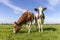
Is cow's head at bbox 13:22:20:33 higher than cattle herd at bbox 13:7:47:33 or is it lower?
lower

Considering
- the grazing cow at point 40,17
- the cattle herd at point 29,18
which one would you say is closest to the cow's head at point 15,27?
the cattle herd at point 29,18

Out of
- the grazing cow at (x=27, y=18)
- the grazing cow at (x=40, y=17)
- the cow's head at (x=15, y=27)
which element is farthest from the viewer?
the grazing cow at (x=40, y=17)

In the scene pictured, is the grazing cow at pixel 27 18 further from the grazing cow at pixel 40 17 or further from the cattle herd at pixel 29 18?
the grazing cow at pixel 40 17

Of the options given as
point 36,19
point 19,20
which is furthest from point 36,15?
point 19,20

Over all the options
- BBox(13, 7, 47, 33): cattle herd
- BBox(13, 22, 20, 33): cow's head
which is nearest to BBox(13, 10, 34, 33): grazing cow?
BBox(13, 7, 47, 33): cattle herd

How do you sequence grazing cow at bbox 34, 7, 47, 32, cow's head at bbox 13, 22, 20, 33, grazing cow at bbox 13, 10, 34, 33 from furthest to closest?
grazing cow at bbox 34, 7, 47, 32, grazing cow at bbox 13, 10, 34, 33, cow's head at bbox 13, 22, 20, 33

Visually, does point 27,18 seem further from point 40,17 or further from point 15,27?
point 15,27

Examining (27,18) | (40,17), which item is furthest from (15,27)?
(40,17)

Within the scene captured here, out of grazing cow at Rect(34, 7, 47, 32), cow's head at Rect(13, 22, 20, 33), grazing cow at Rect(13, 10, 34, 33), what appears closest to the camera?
cow's head at Rect(13, 22, 20, 33)

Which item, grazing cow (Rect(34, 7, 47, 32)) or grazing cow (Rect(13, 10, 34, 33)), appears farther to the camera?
grazing cow (Rect(34, 7, 47, 32))

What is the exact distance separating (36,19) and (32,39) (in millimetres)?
6657

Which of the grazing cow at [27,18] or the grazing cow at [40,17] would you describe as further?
the grazing cow at [40,17]

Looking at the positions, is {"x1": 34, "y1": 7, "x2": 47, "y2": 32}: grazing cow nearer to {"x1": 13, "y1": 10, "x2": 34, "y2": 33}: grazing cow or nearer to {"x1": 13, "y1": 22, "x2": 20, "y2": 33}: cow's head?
{"x1": 13, "y1": 10, "x2": 34, "y2": 33}: grazing cow

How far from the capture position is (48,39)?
14.5 m
